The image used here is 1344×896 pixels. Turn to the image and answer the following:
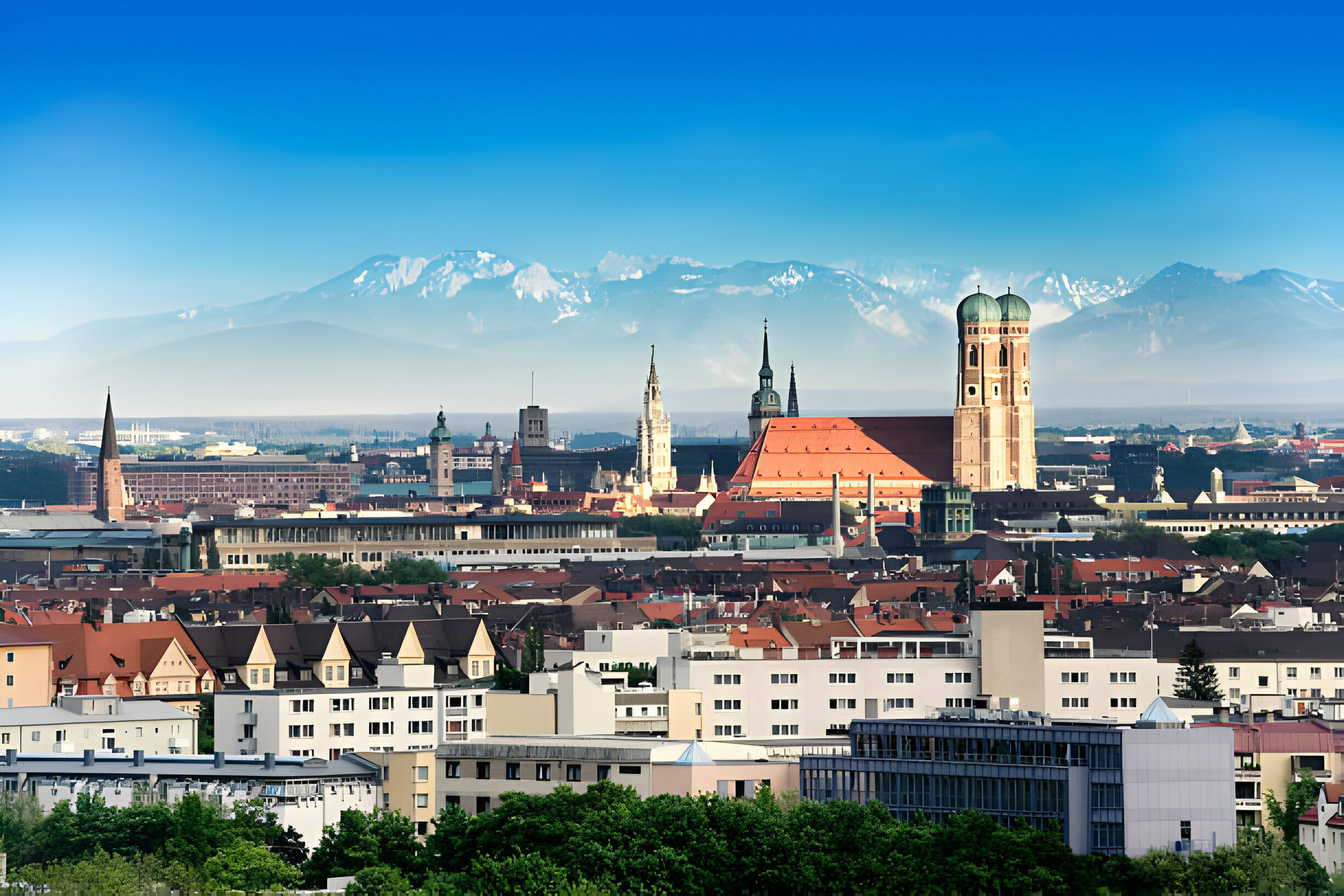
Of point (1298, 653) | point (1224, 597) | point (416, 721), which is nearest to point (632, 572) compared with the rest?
point (1224, 597)

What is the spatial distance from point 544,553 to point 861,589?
169ft

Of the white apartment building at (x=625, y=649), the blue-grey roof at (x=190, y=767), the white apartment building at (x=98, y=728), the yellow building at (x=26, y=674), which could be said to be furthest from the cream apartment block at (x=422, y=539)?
the blue-grey roof at (x=190, y=767)

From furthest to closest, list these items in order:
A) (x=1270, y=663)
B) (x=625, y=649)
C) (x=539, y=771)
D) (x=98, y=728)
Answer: (x=1270, y=663) < (x=625, y=649) < (x=98, y=728) < (x=539, y=771)

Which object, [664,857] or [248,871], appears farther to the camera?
[248,871]

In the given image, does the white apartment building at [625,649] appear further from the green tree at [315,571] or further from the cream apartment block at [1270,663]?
the green tree at [315,571]

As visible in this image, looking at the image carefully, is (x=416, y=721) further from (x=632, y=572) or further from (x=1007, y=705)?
(x=632, y=572)

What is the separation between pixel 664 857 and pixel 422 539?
134498mm

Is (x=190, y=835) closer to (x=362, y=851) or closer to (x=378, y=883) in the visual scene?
(x=362, y=851)

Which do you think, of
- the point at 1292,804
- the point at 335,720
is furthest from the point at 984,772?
the point at 335,720

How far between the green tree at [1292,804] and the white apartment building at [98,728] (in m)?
21.3

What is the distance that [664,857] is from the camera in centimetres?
4672

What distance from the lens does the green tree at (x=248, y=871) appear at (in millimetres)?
47875

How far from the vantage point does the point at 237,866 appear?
159 ft

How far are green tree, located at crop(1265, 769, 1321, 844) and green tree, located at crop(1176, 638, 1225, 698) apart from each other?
16.6 meters
